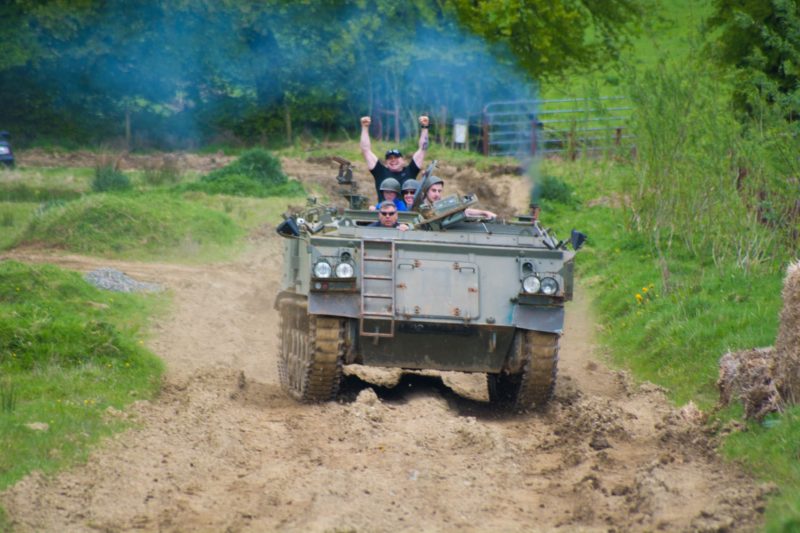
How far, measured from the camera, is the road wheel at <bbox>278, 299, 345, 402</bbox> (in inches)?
412

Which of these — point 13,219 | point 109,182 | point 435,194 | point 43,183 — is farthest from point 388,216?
point 43,183

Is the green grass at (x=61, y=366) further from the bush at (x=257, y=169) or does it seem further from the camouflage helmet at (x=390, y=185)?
the bush at (x=257, y=169)

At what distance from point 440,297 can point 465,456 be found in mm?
2023

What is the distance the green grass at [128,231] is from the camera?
19.1 m

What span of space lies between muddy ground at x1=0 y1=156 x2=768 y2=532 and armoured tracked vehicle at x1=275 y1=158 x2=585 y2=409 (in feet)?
1.30

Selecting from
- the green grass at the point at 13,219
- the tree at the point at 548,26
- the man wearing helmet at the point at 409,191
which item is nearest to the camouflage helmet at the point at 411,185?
the man wearing helmet at the point at 409,191

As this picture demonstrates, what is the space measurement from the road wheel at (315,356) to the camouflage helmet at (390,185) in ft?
4.60

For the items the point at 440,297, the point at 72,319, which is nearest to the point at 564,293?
the point at 440,297

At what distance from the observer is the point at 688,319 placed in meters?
13.5

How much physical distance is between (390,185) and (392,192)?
0.26 ft

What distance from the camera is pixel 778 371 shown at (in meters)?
9.01

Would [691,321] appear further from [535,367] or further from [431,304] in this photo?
[431,304]

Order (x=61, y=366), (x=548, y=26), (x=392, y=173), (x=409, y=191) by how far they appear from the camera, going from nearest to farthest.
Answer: (x=61, y=366) < (x=409, y=191) < (x=392, y=173) < (x=548, y=26)

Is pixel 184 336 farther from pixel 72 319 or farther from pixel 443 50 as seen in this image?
pixel 443 50
